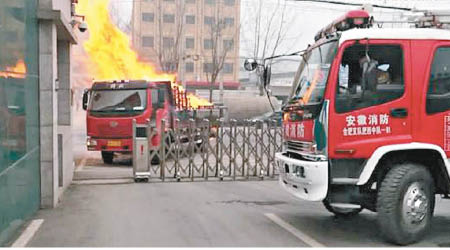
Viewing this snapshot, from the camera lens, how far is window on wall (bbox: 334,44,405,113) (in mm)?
5887

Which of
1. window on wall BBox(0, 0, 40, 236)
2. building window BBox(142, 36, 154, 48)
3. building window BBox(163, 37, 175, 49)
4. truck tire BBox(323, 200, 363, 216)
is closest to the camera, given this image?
window on wall BBox(0, 0, 40, 236)

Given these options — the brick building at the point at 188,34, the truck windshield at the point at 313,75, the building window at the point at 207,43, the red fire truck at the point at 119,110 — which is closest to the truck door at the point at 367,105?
the truck windshield at the point at 313,75

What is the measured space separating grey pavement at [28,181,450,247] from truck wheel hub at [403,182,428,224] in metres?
0.40

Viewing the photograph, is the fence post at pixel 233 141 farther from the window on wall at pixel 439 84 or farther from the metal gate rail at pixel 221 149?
the window on wall at pixel 439 84

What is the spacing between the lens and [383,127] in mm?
5918

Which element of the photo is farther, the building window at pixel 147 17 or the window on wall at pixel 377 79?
the building window at pixel 147 17

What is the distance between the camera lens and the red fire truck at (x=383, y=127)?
19.2 ft

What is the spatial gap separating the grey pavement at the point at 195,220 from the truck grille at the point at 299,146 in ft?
3.71

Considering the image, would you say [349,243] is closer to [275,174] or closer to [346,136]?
[346,136]

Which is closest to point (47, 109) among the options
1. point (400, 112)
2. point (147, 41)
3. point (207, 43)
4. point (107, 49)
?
point (400, 112)

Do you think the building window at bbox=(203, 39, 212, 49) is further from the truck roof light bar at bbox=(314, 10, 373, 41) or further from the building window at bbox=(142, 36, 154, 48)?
the truck roof light bar at bbox=(314, 10, 373, 41)

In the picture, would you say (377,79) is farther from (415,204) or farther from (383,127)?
(415,204)

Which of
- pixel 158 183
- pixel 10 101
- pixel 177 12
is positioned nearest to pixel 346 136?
pixel 10 101

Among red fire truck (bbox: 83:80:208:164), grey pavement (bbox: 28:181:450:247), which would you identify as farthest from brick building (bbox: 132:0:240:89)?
grey pavement (bbox: 28:181:450:247)
